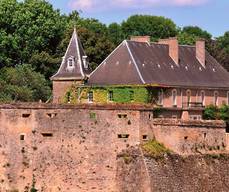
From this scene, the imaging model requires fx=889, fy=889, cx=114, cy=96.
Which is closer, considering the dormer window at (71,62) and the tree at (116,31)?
the dormer window at (71,62)

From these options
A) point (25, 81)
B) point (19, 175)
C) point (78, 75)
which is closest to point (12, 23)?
point (25, 81)

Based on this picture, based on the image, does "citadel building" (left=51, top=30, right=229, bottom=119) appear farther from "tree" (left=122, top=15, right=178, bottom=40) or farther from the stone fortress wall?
"tree" (left=122, top=15, right=178, bottom=40)

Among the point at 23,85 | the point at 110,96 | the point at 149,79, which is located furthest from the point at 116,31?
the point at 149,79

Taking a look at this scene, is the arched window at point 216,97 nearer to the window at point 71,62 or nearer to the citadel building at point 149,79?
the citadel building at point 149,79

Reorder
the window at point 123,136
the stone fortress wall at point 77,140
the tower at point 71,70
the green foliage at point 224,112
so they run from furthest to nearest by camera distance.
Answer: the tower at point 71,70 < the green foliage at point 224,112 < the stone fortress wall at point 77,140 < the window at point 123,136

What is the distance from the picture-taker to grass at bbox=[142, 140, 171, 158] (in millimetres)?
43719

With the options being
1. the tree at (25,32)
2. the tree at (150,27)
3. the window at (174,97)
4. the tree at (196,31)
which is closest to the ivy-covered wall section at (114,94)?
the window at (174,97)

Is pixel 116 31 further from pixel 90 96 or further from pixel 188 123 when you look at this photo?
pixel 188 123

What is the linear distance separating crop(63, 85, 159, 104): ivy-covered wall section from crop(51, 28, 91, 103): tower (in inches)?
33.2

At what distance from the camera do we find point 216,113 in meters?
53.0

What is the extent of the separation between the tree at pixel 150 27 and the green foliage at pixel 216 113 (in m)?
40.5

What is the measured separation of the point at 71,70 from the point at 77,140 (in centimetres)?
1088

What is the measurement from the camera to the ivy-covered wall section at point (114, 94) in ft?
164

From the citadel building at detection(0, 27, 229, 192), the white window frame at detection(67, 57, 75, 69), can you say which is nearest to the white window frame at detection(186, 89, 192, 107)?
the citadel building at detection(0, 27, 229, 192)
